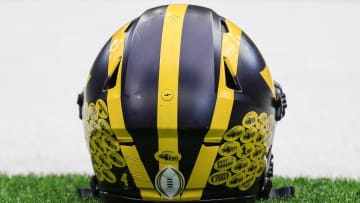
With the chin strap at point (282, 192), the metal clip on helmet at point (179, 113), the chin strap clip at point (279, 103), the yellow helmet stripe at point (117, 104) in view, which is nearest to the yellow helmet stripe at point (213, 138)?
the metal clip on helmet at point (179, 113)

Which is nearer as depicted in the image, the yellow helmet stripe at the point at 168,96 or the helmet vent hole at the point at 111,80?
the yellow helmet stripe at the point at 168,96

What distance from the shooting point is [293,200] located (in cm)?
505

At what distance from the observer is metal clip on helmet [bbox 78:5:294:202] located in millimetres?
3725

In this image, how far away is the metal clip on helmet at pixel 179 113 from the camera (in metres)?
3.72

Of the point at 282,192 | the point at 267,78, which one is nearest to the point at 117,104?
the point at 267,78

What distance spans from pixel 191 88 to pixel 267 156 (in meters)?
0.75

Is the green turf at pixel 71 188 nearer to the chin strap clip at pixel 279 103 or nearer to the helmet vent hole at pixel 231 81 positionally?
the chin strap clip at pixel 279 103

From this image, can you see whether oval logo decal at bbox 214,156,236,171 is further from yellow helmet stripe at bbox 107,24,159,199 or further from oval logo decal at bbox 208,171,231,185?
yellow helmet stripe at bbox 107,24,159,199

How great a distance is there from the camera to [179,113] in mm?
3695

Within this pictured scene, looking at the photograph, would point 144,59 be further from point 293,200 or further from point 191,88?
point 293,200

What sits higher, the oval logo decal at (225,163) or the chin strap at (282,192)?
the oval logo decal at (225,163)

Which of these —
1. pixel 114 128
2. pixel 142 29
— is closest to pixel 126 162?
pixel 114 128

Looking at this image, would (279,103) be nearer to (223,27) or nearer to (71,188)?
(223,27)

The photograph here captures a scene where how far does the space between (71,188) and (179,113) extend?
6.95 feet
